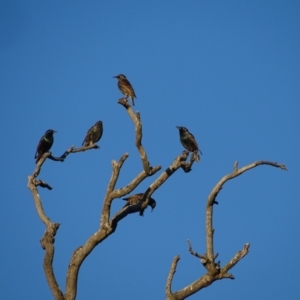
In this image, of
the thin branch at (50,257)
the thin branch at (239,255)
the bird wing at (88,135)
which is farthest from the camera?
the bird wing at (88,135)

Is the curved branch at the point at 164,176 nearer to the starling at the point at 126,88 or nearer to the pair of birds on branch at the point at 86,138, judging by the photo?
the pair of birds on branch at the point at 86,138

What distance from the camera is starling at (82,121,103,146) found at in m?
15.0

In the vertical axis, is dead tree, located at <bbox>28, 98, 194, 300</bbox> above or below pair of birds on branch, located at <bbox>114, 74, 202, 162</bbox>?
below

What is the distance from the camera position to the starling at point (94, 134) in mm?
14980

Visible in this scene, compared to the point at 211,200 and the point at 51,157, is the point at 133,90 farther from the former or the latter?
the point at 211,200

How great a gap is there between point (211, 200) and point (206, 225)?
A: 1.12 feet

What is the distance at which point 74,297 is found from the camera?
32.1 ft

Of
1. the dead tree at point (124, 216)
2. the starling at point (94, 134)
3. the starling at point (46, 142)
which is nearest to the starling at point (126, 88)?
the starling at point (94, 134)

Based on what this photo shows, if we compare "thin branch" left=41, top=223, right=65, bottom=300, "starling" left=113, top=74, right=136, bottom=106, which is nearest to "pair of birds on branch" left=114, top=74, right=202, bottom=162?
"starling" left=113, top=74, right=136, bottom=106

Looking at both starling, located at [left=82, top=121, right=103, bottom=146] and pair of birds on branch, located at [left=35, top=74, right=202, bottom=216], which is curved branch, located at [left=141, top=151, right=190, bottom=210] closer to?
pair of birds on branch, located at [left=35, top=74, right=202, bottom=216]

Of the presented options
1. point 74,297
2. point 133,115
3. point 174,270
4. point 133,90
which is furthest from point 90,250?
point 133,90

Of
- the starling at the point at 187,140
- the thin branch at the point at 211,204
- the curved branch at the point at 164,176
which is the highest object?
the starling at the point at 187,140

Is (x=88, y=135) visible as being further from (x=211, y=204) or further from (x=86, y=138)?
(x=211, y=204)

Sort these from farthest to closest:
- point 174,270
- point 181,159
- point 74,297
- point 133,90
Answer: point 133,90 → point 181,159 → point 74,297 → point 174,270
